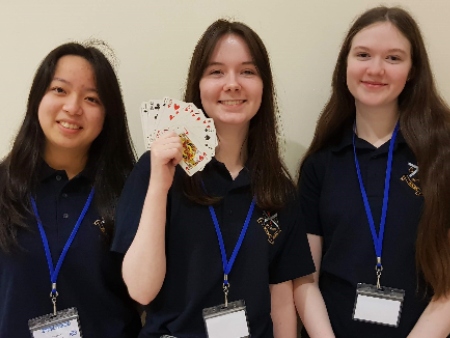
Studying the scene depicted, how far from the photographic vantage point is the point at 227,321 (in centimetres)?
153

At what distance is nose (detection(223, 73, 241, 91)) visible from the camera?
1.55 m

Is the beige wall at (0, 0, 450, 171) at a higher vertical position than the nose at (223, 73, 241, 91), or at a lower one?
higher

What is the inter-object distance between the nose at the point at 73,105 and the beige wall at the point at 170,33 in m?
0.51

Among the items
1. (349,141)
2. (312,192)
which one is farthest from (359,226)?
(349,141)

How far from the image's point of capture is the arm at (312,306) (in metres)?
1.75

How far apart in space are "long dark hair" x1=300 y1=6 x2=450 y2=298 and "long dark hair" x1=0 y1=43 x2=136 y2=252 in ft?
2.86

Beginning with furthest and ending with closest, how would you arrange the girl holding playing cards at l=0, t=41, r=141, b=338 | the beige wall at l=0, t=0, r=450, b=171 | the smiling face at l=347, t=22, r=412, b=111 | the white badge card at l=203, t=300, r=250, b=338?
the beige wall at l=0, t=0, r=450, b=171, the smiling face at l=347, t=22, r=412, b=111, the girl holding playing cards at l=0, t=41, r=141, b=338, the white badge card at l=203, t=300, r=250, b=338

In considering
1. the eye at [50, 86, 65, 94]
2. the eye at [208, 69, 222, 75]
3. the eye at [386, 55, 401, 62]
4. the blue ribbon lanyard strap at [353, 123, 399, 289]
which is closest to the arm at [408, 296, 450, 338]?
the blue ribbon lanyard strap at [353, 123, 399, 289]

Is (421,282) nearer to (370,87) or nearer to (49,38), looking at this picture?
(370,87)

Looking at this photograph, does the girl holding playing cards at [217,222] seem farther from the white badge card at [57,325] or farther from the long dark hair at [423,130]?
the long dark hair at [423,130]

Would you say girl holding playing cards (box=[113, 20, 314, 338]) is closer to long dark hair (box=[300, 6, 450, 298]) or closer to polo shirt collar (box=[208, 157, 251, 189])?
polo shirt collar (box=[208, 157, 251, 189])

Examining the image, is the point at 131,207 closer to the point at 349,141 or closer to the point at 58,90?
the point at 58,90

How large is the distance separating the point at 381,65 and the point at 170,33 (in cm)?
101

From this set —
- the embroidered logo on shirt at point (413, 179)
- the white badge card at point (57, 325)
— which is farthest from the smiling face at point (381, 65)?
the white badge card at point (57, 325)
